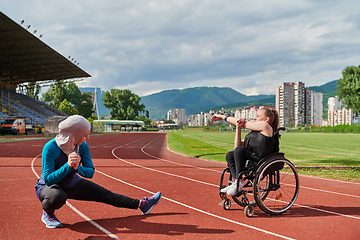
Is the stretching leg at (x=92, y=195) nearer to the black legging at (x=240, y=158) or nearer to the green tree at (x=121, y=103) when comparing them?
the black legging at (x=240, y=158)

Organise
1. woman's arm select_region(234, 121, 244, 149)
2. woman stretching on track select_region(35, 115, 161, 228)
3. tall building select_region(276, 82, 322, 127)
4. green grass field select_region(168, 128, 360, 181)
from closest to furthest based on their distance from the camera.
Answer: woman stretching on track select_region(35, 115, 161, 228)
woman's arm select_region(234, 121, 244, 149)
green grass field select_region(168, 128, 360, 181)
tall building select_region(276, 82, 322, 127)

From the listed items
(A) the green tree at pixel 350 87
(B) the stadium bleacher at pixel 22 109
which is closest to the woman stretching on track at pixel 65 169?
(B) the stadium bleacher at pixel 22 109

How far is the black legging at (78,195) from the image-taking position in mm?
3307

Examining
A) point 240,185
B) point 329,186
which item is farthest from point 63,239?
point 329,186

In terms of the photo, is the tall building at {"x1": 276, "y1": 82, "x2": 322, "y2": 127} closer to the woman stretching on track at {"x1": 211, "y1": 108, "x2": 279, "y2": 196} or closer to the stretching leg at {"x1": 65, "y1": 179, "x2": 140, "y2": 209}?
the woman stretching on track at {"x1": 211, "y1": 108, "x2": 279, "y2": 196}

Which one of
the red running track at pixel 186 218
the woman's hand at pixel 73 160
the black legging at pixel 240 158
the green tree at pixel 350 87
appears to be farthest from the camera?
the green tree at pixel 350 87

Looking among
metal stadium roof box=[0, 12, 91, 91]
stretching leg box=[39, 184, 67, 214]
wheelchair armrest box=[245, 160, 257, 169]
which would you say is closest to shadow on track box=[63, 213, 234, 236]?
stretching leg box=[39, 184, 67, 214]

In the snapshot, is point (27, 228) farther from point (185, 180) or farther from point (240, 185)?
point (185, 180)

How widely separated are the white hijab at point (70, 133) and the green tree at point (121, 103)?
10806 cm

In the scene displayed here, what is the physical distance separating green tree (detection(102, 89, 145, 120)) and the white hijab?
108 metres

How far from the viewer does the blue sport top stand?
10.6 ft

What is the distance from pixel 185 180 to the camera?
720 centimetres

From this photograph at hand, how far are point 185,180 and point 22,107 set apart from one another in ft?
161

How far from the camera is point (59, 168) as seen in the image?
3.38 metres
